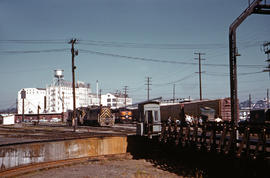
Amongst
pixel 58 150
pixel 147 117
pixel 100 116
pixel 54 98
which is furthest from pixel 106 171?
pixel 54 98

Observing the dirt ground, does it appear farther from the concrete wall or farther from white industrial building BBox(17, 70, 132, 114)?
white industrial building BBox(17, 70, 132, 114)

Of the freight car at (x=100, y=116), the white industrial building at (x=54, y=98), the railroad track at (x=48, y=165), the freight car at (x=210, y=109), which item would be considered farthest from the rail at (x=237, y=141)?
the white industrial building at (x=54, y=98)

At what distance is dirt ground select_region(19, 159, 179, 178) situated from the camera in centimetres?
1213

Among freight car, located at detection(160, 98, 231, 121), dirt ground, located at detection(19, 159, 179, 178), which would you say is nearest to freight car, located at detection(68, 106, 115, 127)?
freight car, located at detection(160, 98, 231, 121)

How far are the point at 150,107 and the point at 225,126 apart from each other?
9565 mm

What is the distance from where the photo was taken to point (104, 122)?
130 feet

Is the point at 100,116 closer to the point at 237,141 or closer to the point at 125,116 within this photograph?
the point at 125,116

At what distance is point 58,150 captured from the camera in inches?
577

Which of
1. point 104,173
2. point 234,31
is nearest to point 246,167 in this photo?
point 104,173

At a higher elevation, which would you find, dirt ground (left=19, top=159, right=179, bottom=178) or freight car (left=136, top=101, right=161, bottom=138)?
freight car (left=136, top=101, right=161, bottom=138)

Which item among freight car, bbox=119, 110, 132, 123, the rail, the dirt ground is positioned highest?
the rail

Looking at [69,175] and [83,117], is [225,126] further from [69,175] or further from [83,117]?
[83,117]

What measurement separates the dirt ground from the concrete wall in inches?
42.4

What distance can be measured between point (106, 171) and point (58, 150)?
327 cm
